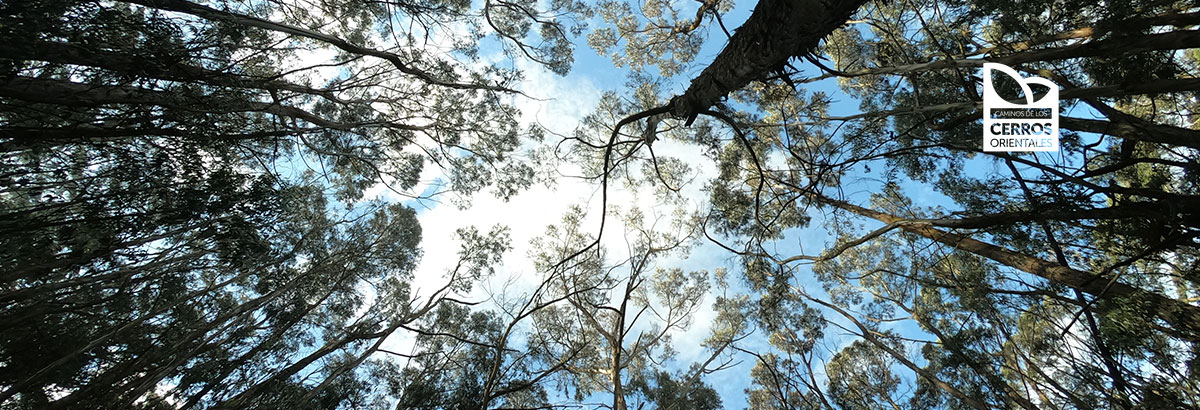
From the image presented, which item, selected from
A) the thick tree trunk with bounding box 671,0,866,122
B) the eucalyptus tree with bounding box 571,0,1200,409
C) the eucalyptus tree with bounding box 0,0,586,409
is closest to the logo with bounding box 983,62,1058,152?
the eucalyptus tree with bounding box 571,0,1200,409

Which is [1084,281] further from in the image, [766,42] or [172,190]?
[172,190]

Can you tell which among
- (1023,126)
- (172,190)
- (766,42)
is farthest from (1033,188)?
(172,190)

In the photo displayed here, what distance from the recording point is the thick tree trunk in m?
2.19

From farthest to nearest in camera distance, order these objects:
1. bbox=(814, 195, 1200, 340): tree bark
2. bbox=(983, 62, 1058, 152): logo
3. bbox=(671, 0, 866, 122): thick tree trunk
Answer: bbox=(983, 62, 1058, 152): logo → bbox=(814, 195, 1200, 340): tree bark → bbox=(671, 0, 866, 122): thick tree trunk

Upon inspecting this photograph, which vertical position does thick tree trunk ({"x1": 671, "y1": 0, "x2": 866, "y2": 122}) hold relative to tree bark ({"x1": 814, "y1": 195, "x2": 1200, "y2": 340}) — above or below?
above

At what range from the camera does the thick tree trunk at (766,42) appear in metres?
2.19

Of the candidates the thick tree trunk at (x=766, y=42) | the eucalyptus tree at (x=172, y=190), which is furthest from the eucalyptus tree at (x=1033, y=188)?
the eucalyptus tree at (x=172, y=190)

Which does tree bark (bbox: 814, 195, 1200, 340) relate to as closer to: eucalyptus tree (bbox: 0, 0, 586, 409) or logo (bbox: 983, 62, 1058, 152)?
logo (bbox: 983, 62, 1058, 152)

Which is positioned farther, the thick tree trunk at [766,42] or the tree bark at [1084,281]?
the tree bark at [1084,281]

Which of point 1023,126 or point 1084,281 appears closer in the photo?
point 1084,281

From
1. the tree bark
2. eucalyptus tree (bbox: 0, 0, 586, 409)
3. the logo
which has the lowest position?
the tree bark

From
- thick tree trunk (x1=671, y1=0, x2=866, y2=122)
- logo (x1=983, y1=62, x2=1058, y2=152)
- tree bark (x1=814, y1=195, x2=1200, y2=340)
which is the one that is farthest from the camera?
logo (x1=983, y1=62, x2=1058, y2=152)

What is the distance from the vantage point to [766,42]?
242 centimetres

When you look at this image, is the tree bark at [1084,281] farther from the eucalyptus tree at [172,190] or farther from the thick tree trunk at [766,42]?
the eucalyptus tree at [172,190]
